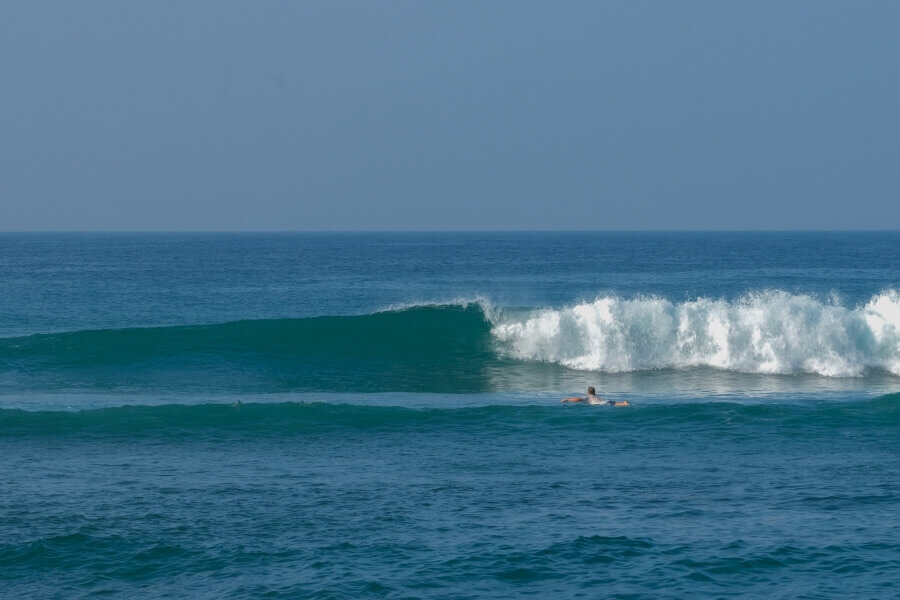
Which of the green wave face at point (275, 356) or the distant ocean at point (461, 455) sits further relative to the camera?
the green wave face at point (275, 356)

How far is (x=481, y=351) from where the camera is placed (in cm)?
3023

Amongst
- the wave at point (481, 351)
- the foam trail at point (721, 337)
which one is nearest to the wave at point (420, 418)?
the wave at point (481, 351)

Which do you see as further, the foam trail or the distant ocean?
the foam trail

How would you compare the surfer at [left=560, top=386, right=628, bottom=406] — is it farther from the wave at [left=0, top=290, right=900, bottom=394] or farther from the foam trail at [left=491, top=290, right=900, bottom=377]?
the foam trail at [left=491, top=290, right=900, bottom=377]

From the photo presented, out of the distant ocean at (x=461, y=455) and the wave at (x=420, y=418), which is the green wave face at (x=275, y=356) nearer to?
the distant ocean at (x=461, y=455)

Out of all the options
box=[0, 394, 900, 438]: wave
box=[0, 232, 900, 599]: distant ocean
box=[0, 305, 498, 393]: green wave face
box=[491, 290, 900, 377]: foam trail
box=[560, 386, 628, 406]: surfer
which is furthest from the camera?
box=[491, 290, 900, 377]: foam trail

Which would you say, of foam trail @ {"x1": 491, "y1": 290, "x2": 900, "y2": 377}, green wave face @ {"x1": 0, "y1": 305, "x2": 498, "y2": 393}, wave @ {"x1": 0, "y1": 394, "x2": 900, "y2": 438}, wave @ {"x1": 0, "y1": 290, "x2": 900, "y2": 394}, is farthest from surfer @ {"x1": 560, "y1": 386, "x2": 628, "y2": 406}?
foam trail @ {"x1": 491, "y1": 290, "x2": 900, "y2": 377}

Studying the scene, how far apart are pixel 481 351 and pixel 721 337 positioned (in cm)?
654

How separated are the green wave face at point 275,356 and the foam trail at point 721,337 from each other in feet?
6.92

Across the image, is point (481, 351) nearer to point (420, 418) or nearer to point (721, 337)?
point (721, 337)

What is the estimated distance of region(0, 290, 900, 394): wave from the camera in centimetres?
2659

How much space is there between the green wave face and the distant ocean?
0.11m

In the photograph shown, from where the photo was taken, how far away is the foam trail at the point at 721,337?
27125 mm

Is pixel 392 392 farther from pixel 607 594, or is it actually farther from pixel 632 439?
pixel 607 594
